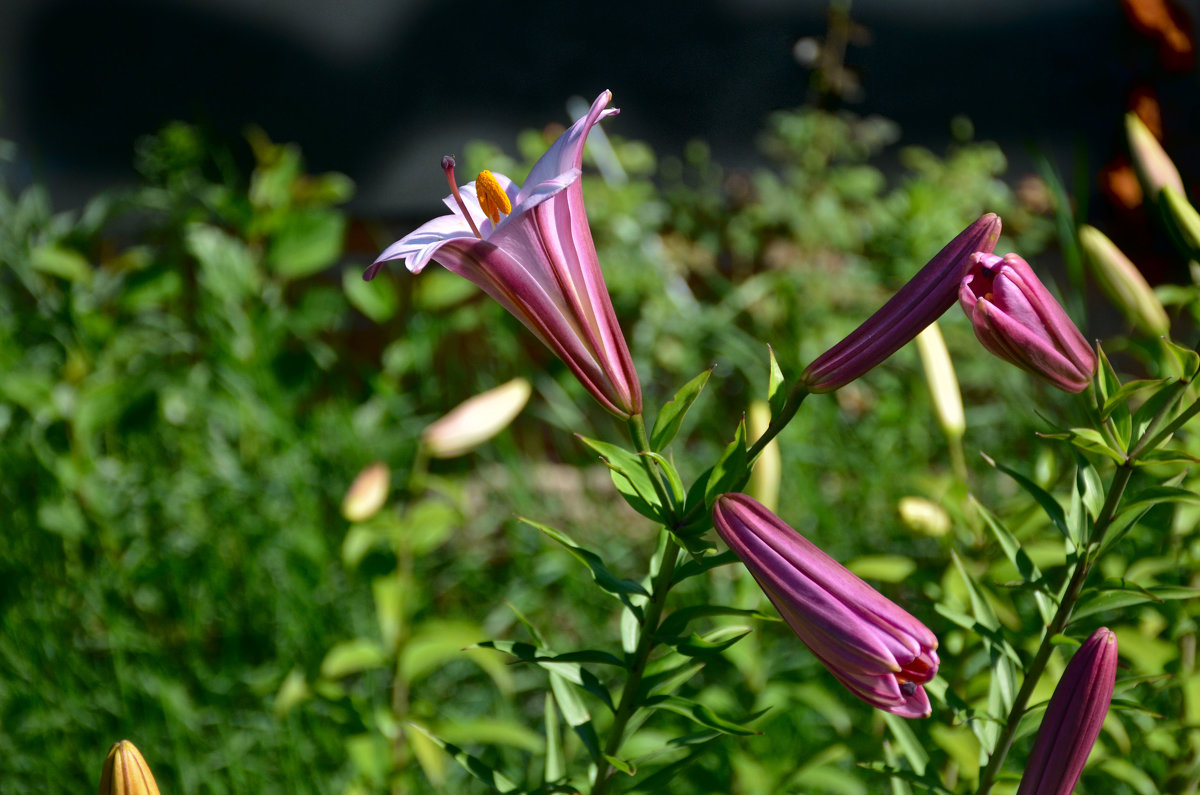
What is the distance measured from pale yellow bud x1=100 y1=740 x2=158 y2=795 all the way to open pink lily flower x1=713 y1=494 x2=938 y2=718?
322 mm

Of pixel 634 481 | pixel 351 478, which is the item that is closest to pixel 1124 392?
pixel 634 481

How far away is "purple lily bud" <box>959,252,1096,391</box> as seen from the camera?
44 cm

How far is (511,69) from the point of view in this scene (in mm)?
2412

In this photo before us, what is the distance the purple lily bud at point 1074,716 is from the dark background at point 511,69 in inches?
84.0

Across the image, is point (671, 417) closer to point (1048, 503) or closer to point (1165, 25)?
point (1048, 503)

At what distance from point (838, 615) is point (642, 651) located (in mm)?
135

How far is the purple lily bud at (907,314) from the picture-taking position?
446 mm

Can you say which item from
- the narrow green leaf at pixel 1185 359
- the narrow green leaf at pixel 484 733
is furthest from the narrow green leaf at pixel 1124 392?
the narrow green leaf at pixel 484 733

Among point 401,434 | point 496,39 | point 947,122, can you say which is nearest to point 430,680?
point 401,434

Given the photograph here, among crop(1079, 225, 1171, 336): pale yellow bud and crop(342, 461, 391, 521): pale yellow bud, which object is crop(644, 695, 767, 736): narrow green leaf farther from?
crop(342, 461, 391, 521): pale yellow bud

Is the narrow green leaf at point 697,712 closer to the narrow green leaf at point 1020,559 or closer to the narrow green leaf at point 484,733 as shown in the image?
the narrow green leaf at point 1020,559

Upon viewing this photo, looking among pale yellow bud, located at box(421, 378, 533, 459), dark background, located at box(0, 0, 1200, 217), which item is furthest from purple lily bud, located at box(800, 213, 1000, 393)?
dark background, located at box(0, 0, 1200, 217)

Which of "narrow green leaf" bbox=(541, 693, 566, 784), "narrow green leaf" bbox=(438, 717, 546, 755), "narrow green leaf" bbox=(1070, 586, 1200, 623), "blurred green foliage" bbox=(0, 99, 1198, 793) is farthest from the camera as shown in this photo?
"blurred green foliage" bbox=(0, 99, 1198, 793)

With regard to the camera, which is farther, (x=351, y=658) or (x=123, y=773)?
(x=351, y=658)
